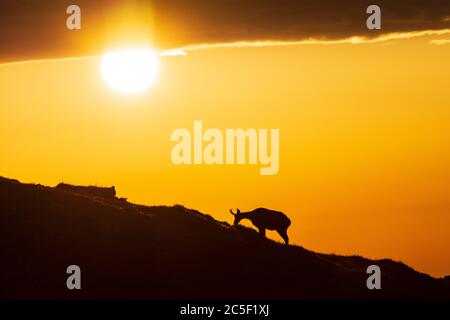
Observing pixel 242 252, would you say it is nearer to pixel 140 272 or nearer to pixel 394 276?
pixel 140 272

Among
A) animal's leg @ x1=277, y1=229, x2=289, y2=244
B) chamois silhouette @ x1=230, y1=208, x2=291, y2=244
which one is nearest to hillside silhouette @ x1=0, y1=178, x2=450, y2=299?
chamois silhouette @ x1=230, y1=208, x2=291, y2=244

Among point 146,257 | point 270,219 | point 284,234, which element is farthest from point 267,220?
point 146,257

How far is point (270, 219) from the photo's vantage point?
7019 centimetres

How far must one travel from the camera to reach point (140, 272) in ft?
196

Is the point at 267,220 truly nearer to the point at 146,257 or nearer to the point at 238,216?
the point at 238,216

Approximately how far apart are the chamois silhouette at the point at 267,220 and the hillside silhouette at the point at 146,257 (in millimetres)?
1410

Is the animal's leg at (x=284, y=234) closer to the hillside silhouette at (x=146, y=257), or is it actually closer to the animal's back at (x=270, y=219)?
the animal's back at (x=270, y=219)

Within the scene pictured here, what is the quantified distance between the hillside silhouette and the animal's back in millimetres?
1632

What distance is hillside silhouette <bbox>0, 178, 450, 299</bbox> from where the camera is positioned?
192ft

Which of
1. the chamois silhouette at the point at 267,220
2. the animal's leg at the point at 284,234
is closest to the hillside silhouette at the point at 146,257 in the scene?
the chamois silhouette at the point at 267,220

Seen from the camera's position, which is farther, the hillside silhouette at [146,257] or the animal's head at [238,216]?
the animal's head at [238,216]

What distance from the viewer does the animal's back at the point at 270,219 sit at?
229 ft
